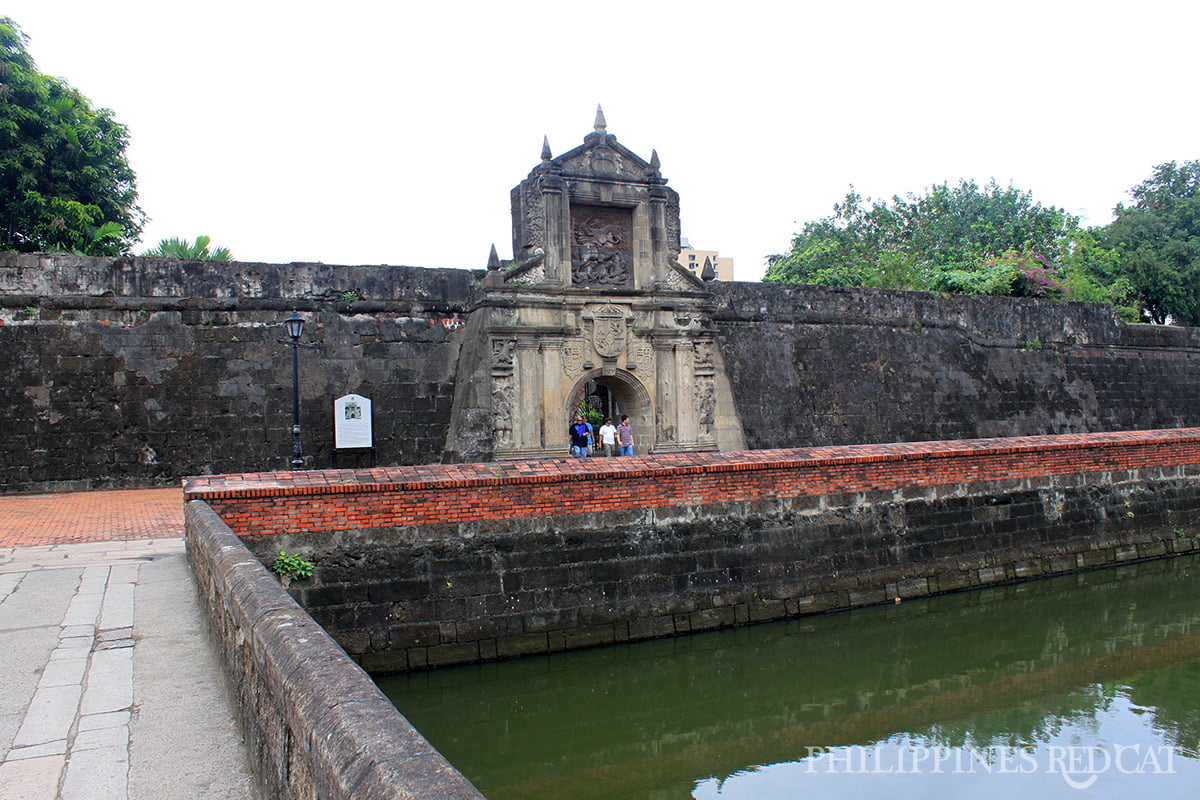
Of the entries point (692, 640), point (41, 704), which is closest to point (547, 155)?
point (692, 640)

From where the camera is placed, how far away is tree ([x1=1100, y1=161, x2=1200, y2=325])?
27328 mm

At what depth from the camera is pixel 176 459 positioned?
11.8 meters

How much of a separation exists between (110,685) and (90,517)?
6342 millimetres

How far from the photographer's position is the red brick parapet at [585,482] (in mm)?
6547

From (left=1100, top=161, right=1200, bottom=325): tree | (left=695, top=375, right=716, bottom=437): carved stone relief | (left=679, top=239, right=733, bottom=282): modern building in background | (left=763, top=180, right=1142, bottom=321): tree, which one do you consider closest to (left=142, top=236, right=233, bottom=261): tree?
(left=695, top=375, right=716, bottom=437): carved stone relief

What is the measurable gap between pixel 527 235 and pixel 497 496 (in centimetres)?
644

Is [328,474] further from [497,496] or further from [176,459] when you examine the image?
[176,459]

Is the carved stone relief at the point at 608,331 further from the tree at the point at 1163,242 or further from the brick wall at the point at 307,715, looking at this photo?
the tree at the point at 1163,242

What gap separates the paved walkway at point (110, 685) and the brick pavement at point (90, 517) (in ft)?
2.70

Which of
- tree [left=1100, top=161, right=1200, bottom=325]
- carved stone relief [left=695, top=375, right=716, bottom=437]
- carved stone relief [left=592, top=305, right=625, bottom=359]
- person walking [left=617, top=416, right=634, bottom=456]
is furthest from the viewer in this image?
tree [left=1100, top=161, right=1200, bottom=325]

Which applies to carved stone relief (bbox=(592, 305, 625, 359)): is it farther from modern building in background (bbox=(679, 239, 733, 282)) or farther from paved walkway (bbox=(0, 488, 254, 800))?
modern building in background (bbox=(679, 239, 733, 282))

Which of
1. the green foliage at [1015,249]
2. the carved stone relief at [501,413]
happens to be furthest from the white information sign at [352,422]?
the green foliage at [1015,249]

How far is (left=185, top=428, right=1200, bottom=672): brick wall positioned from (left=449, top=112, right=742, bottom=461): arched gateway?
15.6ft

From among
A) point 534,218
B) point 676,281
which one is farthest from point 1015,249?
point 534,218
